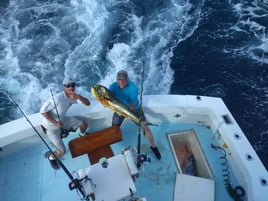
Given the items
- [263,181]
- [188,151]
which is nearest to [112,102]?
[188,151]

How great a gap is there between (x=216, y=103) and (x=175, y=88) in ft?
9.89

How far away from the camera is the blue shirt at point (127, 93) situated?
12.0 ft

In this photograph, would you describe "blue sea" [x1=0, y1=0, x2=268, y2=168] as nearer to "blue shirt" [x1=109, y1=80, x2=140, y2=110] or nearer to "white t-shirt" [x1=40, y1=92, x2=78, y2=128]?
"blue shirt" [x1=109, y1=80, x2=140, y2=110]

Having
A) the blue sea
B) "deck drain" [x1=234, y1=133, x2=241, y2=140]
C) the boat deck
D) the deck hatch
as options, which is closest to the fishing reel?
the boat deck

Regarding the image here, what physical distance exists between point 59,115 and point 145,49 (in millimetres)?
4529

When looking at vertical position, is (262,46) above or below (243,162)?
below

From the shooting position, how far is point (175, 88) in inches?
272

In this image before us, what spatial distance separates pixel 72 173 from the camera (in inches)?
139

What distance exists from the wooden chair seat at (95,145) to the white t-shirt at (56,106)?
1.13 ft

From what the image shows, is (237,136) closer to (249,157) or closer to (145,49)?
(249,157)

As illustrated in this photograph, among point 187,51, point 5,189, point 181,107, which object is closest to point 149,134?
point 181,107

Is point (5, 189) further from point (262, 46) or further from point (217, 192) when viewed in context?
point (262, 46)

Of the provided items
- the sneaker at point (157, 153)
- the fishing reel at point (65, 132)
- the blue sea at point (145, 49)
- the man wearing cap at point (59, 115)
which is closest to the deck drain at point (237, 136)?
the sneaker at point (157, 153)

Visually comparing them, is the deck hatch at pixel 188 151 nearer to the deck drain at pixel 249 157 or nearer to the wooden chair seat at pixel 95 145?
the deck drain at pixel 249 157
